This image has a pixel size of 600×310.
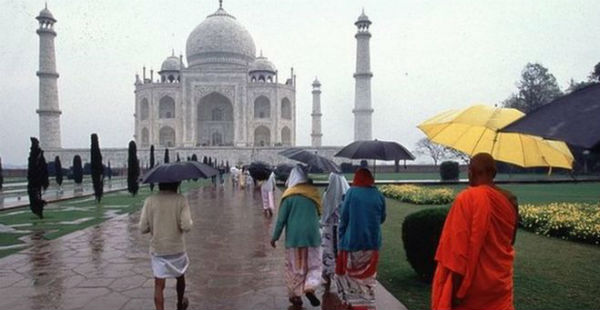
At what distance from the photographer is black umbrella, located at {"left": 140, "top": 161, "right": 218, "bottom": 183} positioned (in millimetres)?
3857

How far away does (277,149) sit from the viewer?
1641 inches

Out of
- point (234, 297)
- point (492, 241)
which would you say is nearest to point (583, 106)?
point (492, 241)

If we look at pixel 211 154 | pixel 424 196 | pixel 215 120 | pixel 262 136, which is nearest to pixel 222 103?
pixel 215 120

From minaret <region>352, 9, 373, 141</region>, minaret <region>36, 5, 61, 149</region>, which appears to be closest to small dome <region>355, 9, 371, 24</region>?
minaret <region>352, 9, 373, 141</region>

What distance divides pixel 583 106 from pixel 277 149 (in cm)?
3966

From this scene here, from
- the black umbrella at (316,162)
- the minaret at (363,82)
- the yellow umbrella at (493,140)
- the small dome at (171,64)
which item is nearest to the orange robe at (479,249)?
the yellow umbrella at (493,140)

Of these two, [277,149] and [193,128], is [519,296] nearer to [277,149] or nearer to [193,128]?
[277,149]

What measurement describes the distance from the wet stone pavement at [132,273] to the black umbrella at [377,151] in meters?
1.34

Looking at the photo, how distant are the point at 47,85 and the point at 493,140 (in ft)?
138

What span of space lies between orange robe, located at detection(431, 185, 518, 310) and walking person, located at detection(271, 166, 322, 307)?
1834mm

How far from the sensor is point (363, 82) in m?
40.7

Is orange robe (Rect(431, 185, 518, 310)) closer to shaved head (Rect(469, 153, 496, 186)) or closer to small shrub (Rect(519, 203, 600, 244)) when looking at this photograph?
shaved head (Rect(469, 153, 496, 186))

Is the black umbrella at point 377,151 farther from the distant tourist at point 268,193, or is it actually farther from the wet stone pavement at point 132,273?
the distant tourist at point 268,193

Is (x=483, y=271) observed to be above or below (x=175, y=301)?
above
